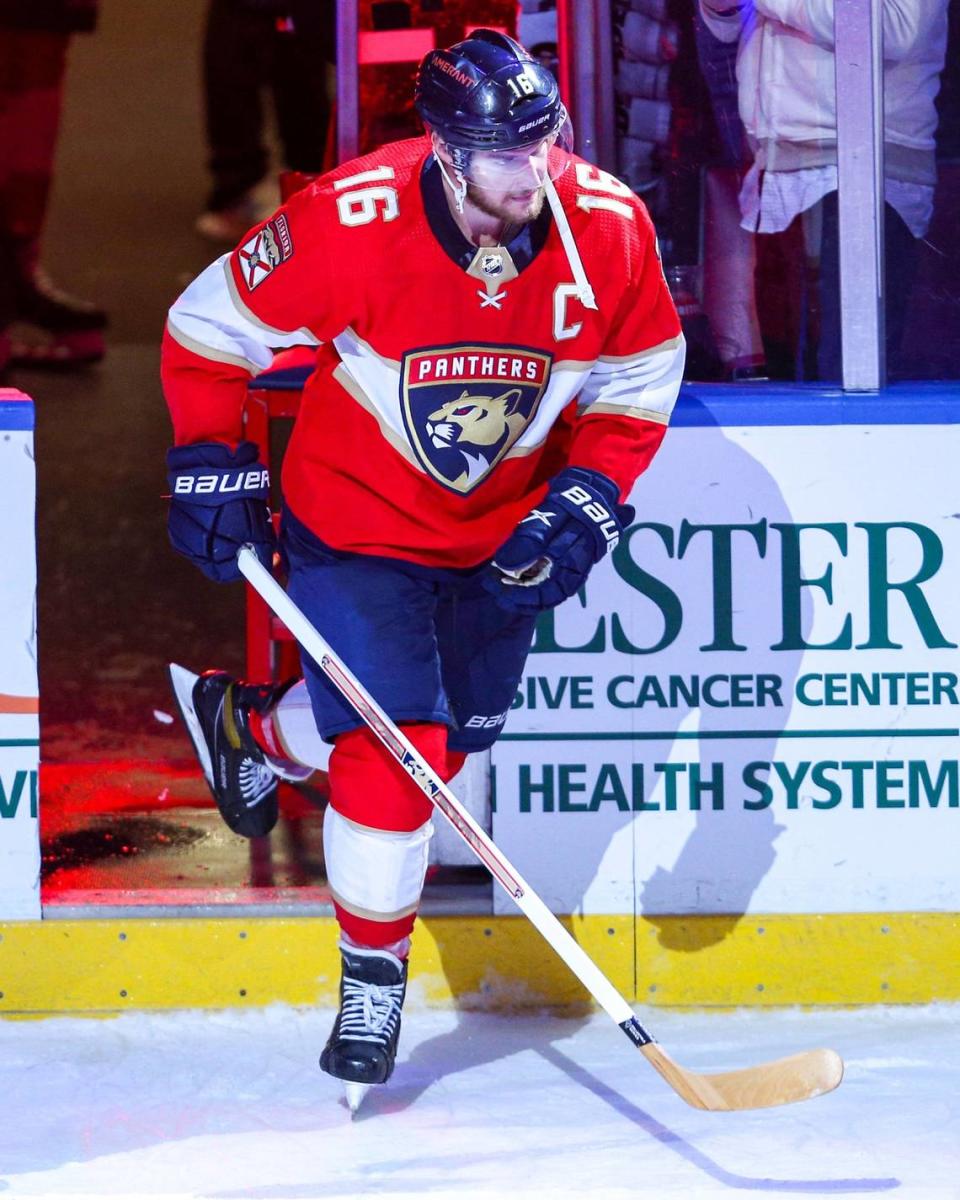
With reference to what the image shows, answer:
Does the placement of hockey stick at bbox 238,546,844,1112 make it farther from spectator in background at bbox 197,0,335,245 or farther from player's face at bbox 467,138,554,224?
spectator in background at bbox 197,0,335,245

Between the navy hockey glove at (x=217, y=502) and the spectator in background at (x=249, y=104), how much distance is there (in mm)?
5933

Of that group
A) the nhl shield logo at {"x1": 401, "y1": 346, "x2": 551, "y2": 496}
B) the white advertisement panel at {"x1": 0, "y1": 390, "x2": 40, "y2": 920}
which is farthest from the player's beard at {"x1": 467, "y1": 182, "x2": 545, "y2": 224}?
the white advertisement panel at {"x1": 0, "y1": 390, "x2": 40, "y2": 920}

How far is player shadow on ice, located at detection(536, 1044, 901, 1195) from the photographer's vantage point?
9.25ft

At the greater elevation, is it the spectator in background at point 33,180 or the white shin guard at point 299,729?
the white shin guard at point 299,729

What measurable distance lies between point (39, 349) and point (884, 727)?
215 inches

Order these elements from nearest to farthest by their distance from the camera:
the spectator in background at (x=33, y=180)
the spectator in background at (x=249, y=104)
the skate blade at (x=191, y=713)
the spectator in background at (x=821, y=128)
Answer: the spectator in background at (x=821, y=128), the skate blade at (x=191, y=713), the spectator in background at (x=33, y=180), the spectator in background at (x=249, y=104)

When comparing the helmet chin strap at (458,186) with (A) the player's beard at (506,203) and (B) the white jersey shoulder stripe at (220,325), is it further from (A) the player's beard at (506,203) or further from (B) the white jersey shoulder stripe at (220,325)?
(B) the white jersey shoulder stripe at (220,325)

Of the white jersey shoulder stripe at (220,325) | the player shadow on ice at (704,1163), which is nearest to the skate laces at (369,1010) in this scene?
the player shadow on ice at (704,1163)

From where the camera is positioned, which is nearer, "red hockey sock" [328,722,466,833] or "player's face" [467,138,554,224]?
"player's face" [467,138,554,224]

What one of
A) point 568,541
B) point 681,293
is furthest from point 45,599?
point 568,541

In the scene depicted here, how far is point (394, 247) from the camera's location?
9.64ft

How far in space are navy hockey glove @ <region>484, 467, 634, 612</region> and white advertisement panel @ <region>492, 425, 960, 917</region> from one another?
1.14 feet

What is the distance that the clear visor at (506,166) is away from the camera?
2.87 m

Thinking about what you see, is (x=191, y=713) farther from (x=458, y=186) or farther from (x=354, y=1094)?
(x=458, y=186)
